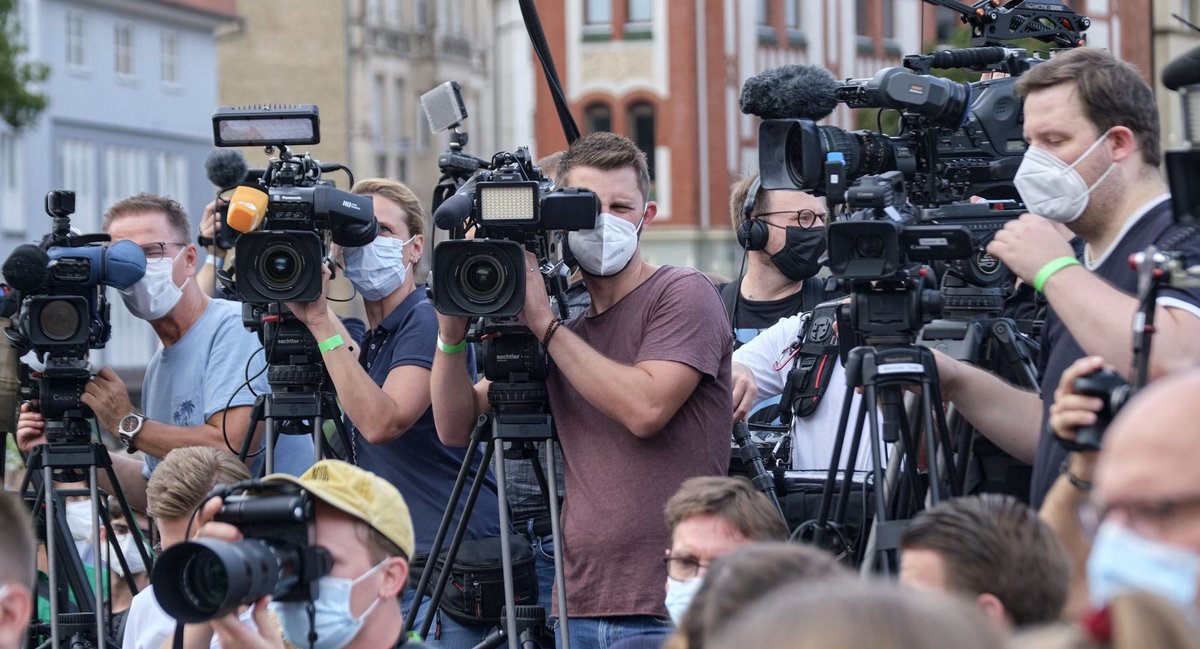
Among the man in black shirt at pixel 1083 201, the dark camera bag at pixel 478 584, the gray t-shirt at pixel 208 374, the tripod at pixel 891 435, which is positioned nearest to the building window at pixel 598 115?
the gray t-shirt at pixel 208 374

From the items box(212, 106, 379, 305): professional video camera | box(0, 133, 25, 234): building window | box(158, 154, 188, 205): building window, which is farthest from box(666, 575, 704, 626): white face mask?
box(158, 154, 188, 205): building window

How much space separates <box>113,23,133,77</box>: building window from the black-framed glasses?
110ft

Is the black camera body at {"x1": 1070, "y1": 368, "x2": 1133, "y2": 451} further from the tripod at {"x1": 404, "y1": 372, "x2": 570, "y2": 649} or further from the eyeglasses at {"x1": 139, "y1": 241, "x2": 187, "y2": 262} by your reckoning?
the eyeglasses at {"x1": 139, "y1": 241, "x2": 187, "y2": 262}

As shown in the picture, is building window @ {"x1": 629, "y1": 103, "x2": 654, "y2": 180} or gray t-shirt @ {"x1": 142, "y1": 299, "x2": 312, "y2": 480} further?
building window @ {"x1": 629, "y1": 103, "x2": 654, "y2": 180}

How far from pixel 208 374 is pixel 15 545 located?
242 centimetres

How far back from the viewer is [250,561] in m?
3.37

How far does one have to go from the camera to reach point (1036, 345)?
482 cm

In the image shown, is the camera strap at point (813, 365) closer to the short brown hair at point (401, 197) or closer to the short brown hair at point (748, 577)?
the short brown hair at point (401, 197)

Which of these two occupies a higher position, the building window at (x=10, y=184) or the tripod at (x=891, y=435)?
the building window at (x=10, y=184)

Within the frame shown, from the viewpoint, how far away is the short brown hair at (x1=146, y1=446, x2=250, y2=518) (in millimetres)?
5062

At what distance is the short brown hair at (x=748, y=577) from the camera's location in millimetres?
2908

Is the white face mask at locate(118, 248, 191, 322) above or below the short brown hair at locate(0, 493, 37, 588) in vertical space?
above

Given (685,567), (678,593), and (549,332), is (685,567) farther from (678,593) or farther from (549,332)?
(549,332)

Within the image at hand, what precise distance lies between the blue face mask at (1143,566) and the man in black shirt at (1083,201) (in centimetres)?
148
